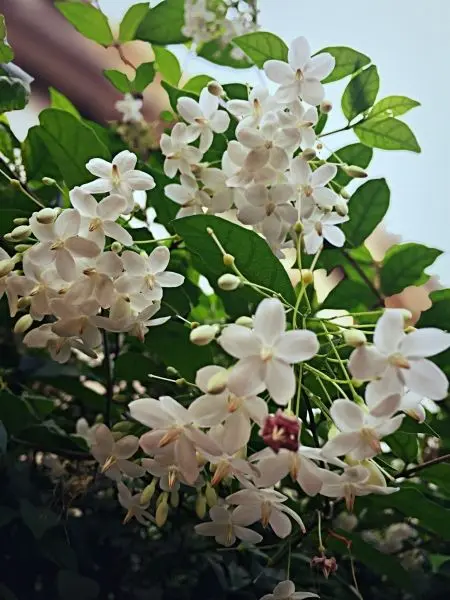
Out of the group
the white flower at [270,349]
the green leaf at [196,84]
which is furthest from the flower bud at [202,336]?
the green leaf at [196,84]

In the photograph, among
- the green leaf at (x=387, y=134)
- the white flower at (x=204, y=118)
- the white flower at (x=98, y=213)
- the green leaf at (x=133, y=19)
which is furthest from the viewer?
the green leaf at (x=133, y=19)

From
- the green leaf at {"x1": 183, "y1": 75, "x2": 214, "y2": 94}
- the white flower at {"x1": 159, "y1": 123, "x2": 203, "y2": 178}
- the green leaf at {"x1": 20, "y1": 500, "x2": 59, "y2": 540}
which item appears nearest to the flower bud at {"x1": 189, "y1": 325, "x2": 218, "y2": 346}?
the white flower at {"x1": 159, "y1": 123, "x2": 203, "y2": 178}

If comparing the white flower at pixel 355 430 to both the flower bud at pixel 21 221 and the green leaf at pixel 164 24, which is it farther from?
the green leaf at pixel 164 24

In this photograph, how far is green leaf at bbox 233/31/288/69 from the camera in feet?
2.33

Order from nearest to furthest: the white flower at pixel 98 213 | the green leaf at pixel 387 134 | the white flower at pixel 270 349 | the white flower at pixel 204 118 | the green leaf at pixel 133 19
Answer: the white flower at pixel 270 349
the white flower at pixel 98 213
the white flower at pixel 204 118
the green leaf at pixel 387 134
the green leaf at pixel 133 19

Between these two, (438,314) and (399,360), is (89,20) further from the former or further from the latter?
(399,360)

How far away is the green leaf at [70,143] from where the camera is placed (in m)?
0.64

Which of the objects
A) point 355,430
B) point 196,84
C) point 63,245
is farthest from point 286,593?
point 196,84

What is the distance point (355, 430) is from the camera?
Answer: 0.44m

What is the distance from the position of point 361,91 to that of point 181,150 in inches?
8.1

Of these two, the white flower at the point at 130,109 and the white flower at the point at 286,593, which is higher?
the white flower at the point at 130,109

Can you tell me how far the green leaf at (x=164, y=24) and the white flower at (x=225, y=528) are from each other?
532mm

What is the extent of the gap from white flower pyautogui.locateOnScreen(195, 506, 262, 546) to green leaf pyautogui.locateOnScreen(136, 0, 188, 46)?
0.53 m

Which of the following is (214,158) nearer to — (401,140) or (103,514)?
(401,140)
